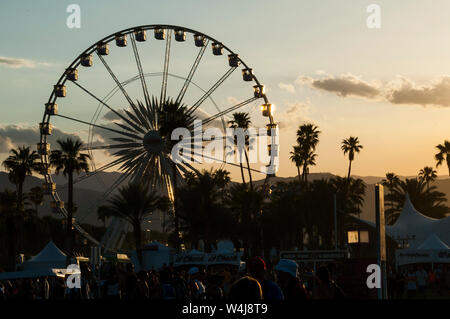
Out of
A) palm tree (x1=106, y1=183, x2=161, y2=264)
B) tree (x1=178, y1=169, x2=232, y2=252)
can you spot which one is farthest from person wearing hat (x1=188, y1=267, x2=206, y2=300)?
tree (x1=178, y1=169, x2=232, y2=252)

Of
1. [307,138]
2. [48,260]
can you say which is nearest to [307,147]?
[307,138]

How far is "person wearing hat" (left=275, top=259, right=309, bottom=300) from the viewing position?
992cm

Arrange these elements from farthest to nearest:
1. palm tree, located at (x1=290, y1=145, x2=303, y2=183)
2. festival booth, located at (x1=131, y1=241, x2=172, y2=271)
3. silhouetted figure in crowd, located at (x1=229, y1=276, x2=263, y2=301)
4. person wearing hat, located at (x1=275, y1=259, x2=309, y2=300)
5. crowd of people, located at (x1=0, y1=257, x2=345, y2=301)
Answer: palm tree, located at (x1=290, y1=145, x2=303, y2=183) < festival booth, located at (x1=131, y1=241, x2=172, y2=271) < person wearing hat, located at (x1=275, y1=259, x2=309, y2=300) < crowd of people, located at (x1=0, y1=257, x2=345, y2=301) < silhouetted figure in crowd, located at (x1=229, y1=276, x2=263, y2=301)

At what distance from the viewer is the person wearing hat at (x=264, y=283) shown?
8.95 m

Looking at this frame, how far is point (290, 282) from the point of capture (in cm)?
1003

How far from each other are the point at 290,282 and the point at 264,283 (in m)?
1.08

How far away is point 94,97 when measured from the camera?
172 ft

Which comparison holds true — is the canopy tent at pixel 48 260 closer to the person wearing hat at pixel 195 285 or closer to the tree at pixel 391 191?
the person wearing hat at pixel 195 285

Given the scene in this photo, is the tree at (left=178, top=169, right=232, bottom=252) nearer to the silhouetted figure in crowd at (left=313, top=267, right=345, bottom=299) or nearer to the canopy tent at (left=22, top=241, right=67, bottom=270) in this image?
the canopy tent at (left=22, top=241, right=67, bottom=270)

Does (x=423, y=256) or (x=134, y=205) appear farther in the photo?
(x=134, y=205)

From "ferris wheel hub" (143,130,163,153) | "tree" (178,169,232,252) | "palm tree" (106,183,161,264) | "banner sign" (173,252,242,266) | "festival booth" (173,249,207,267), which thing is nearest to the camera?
"banner sign" (173,252,242,266)

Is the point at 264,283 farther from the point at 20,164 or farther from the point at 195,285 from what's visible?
the point at 20,164

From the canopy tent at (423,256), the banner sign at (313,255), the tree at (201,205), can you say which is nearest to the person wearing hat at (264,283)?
the banner sign at (313,255)
